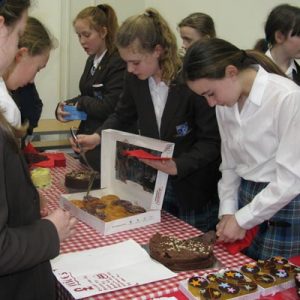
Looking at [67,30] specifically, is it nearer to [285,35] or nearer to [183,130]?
[285,35]

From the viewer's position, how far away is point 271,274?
1.14 m

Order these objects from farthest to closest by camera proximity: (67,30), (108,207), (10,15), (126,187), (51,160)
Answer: (67,30), (51,160), (126,187), (108,207), (10,15)

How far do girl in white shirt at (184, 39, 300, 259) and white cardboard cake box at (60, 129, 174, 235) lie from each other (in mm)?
238

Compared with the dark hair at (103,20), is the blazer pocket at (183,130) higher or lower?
lower

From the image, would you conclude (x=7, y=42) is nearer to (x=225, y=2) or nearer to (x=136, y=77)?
(x=136, y=77)

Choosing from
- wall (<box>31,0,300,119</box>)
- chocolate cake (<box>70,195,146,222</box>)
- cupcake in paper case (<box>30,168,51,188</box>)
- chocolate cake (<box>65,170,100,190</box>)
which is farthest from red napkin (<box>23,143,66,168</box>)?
wall (<box>31,0,300,119</box>)

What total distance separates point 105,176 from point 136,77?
451mm

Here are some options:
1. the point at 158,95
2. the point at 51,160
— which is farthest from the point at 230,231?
the point at 51,160

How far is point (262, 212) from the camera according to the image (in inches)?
54.1

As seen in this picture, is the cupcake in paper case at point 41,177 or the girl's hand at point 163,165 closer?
the girl's hand at point 163,165

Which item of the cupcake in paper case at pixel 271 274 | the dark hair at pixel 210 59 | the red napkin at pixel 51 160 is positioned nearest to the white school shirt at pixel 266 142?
the dark hair at pixel 210 59

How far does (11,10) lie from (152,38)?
2.89 ft

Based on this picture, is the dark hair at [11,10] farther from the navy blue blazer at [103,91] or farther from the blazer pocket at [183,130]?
the navy blue blazer at [103,91]

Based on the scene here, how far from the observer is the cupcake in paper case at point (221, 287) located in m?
1.03
